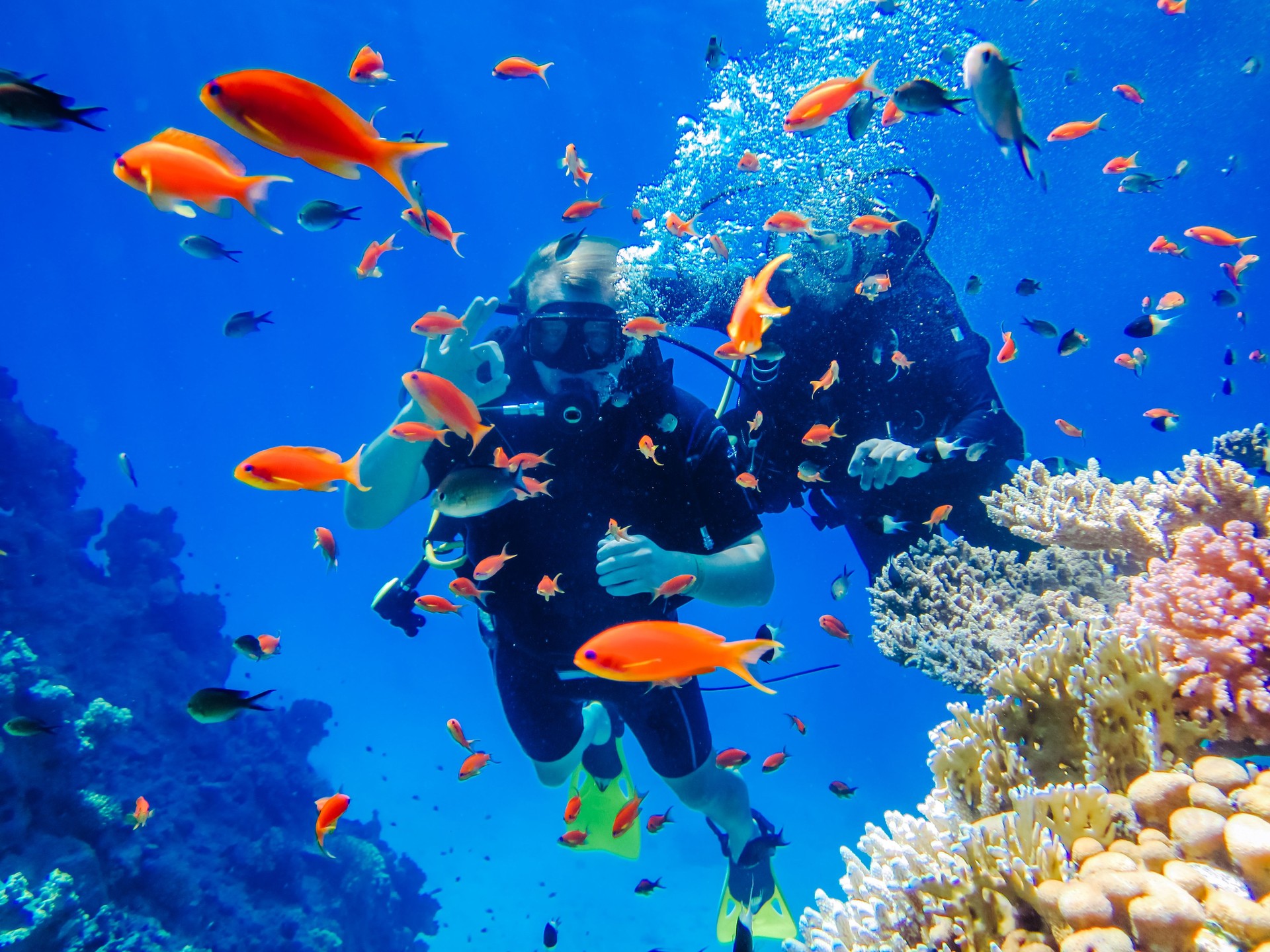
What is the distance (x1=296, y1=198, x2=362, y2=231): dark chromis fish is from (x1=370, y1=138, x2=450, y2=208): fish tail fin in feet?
7.68

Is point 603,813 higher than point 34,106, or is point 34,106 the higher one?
point 34,106

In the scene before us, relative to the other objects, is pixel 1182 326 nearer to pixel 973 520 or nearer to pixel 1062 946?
pixel 973 520

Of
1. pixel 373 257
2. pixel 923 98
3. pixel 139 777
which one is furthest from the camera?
pixel 139 777

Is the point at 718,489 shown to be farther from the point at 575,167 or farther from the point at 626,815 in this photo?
the point at 575,167

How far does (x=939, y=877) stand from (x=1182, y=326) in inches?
3360

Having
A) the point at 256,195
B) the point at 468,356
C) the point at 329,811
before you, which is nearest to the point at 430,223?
the point at 468,356

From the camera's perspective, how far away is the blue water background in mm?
22125

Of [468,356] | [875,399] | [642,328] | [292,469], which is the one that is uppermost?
[875,399]

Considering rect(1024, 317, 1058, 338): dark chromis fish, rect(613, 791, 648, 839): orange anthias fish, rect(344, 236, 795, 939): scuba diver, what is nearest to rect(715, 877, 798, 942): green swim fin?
rect(344, 236, 795, 939): scuba diver

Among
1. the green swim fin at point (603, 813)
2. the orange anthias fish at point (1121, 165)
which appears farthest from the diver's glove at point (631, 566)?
the orange anthias fish at point (1121, 165)

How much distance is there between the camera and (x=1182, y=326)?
60.7 meters

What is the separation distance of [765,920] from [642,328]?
562cm

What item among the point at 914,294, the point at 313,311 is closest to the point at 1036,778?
the point at 914,294

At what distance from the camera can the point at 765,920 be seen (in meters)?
5.30
